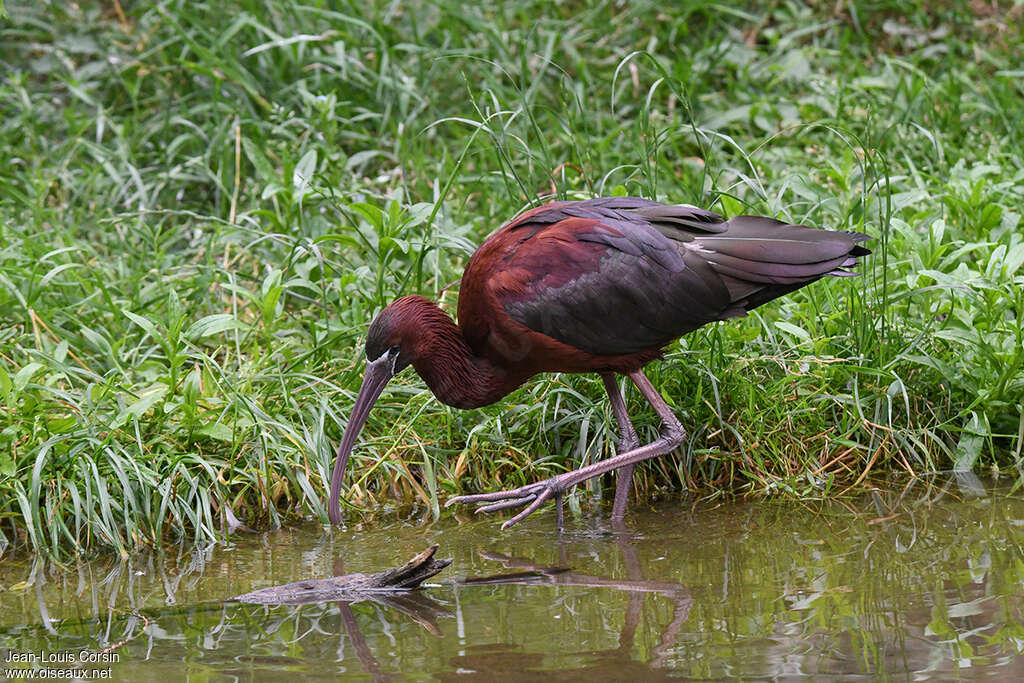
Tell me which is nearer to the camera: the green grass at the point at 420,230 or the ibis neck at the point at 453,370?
the ibis neck at the point at 453,370

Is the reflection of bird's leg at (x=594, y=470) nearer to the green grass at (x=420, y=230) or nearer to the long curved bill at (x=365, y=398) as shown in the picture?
the green grass at (x=420, y=230)

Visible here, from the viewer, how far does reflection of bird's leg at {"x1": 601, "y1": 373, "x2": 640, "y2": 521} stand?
4.62 metres

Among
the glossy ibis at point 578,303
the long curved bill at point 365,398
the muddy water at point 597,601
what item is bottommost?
the muddy water at point 597,601

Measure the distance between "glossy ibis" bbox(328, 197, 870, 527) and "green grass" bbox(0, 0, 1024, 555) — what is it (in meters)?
0.34

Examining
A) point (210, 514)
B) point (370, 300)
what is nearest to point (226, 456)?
point (210, 514)

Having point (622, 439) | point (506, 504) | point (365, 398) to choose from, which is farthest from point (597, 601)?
point (365, 398)

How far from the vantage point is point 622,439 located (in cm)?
470

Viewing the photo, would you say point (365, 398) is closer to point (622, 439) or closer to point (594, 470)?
point (594, 470)

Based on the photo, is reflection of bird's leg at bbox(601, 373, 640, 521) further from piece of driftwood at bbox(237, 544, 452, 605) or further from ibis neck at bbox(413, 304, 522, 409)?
piece of driftwood at bbox(237, 544, 452, 605)

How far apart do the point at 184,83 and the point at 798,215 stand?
3716 millimetres

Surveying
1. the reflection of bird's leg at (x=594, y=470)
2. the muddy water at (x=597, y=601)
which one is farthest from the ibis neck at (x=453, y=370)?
the muddy water at (x=597, y=601)

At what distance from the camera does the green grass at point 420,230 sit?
4.64 metres

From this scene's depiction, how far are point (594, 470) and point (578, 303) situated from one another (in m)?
0.62

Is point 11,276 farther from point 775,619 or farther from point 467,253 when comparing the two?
point 775,619
